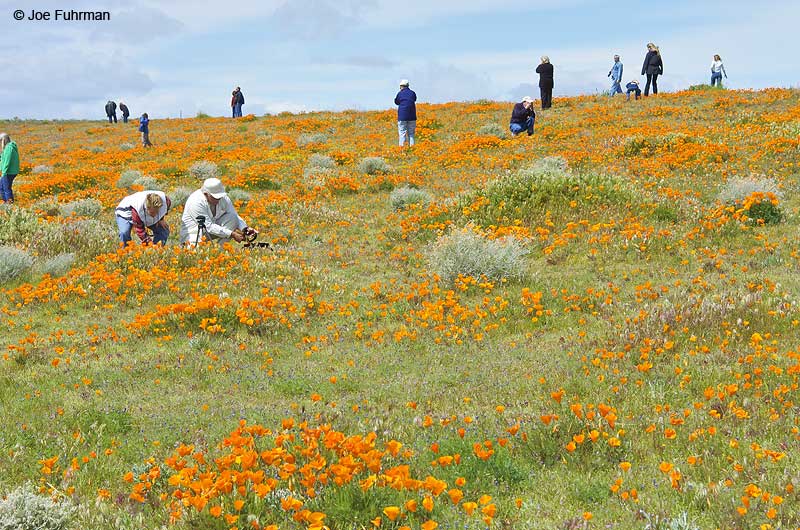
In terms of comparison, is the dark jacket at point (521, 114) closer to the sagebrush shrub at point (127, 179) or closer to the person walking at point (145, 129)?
the sagebrush shrub at point (127, 179)

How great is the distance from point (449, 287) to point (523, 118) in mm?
14329

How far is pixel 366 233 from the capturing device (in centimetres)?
1271

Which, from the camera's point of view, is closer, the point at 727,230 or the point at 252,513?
the point at 252,513

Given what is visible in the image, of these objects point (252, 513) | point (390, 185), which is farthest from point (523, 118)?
point (252, 513)

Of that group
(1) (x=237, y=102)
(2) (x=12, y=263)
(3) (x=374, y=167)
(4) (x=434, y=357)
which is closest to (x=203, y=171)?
(3) (x=374, y=167)

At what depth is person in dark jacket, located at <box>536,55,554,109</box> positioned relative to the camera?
25266mm

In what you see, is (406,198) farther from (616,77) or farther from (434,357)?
(616,77)

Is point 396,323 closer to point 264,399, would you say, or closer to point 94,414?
point 264,399

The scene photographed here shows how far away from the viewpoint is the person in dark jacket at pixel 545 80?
25.3 m

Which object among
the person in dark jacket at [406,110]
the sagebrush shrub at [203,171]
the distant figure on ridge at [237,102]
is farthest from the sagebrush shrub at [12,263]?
the distant figure on ridge at [237,102]

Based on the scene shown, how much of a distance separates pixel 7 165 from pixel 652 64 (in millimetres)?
24290

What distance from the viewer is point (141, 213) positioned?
35.6 ft

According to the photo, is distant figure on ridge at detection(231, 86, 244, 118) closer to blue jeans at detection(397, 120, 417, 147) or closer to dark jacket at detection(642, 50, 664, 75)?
blue jeans at detection(397, 120, 417, 147)

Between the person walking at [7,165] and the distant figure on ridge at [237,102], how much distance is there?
2299 centimetres
